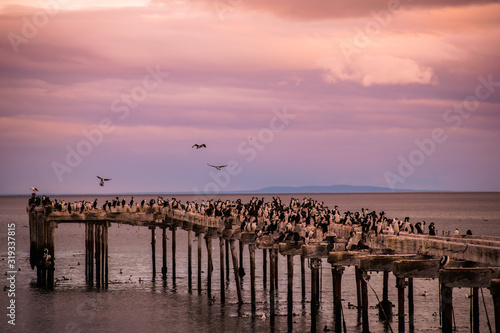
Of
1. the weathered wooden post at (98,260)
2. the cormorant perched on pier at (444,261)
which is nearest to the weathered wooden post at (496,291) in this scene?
the cormorant perched on pier at (444,261)

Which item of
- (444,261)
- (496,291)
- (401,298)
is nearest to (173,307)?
(401,298)

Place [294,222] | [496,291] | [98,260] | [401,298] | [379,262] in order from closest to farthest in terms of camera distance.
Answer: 1. [496,291]
2. [379,262]
3. [401,298]
4. [294,222]
5. [98,260]

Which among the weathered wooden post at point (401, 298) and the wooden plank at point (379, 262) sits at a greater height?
the wooden plank at point (379, 262)

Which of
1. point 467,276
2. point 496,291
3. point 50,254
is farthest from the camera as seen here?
point 50,254

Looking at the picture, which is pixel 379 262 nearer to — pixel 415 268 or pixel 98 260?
pixel 415 268

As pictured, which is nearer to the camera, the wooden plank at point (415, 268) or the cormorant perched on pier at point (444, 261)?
the wooden plank at point (415, 268)

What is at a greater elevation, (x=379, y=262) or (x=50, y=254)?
(x=379, y=262)

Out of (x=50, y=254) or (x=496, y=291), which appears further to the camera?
(x=50, y=254)

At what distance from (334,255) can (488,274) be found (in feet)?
27.5

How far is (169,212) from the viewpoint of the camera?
50.0 meters

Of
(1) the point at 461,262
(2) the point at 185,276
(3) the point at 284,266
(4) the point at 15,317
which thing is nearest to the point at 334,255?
(1) the point at 461,262

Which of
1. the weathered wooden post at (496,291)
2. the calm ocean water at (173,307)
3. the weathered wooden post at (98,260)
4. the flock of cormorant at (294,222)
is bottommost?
the calm ocean water at (173,307)

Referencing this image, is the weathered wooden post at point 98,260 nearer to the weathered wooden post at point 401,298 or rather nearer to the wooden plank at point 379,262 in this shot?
the weathered wooden post at point 401,298

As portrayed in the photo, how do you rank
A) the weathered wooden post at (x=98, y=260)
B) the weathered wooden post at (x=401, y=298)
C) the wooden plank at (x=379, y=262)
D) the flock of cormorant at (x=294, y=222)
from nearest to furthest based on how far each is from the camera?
the wooden plank at (x=379, y=262)
the weathered wooden post at (x=401, y=298)
the flock of cormorant at (x=294, y=222)
the weathered wooden post at (x=98, y=260)
